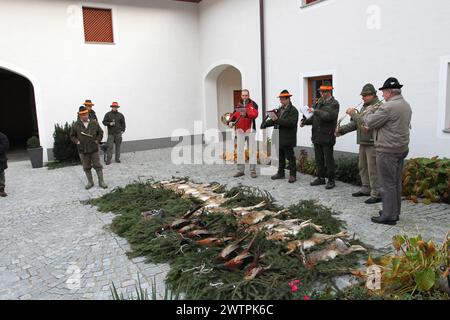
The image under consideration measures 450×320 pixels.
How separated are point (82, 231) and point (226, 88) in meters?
10.9

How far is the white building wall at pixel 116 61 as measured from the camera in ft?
35.4

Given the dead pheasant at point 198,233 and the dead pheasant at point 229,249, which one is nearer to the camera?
the dead pheasant at point 229,249

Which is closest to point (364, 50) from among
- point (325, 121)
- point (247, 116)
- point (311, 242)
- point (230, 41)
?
point (325, 121)

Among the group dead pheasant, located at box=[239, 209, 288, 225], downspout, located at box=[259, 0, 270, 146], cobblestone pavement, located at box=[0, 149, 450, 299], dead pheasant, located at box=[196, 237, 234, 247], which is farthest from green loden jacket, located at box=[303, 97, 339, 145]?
downspout, located at box=[259, 0, 270, 146]

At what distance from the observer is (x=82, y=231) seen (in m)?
5.14

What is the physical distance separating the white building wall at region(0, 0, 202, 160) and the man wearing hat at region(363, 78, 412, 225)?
9.52m

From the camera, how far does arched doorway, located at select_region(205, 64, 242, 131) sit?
1395 cm

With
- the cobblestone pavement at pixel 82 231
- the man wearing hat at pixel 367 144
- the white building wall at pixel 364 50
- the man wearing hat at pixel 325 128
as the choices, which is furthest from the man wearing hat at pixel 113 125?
the man wearing hat at pixel 367 144

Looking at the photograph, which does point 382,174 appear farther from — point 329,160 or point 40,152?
point 40,152

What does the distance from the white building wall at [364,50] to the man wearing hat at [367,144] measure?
171 cm

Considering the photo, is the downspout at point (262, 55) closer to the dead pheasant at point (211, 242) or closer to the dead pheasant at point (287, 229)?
the dead pheasant at point (287, 229)

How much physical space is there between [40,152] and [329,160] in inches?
329

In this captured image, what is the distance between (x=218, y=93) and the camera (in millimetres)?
14875

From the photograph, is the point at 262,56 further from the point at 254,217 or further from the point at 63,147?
the point at 254,217
